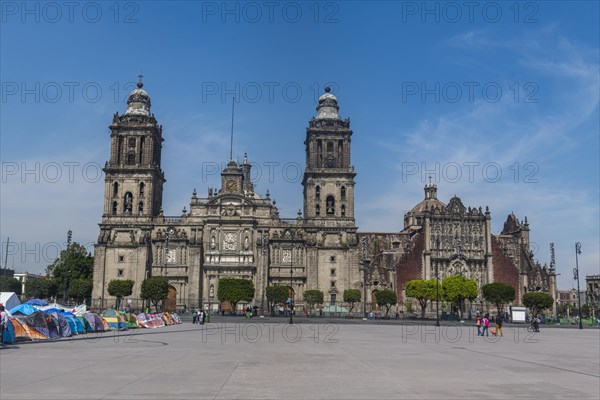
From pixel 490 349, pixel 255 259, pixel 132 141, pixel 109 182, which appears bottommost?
pixel 490 349

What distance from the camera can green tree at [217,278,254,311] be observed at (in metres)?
76.8

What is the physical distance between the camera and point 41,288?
315ft

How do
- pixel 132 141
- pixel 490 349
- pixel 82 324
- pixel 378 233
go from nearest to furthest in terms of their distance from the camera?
1. pixel 490 349
2. pixel 82 324
3. pixel 132 141
4. pixel 378 233

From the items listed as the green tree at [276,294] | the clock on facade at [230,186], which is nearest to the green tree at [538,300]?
the green tree at [276,294]

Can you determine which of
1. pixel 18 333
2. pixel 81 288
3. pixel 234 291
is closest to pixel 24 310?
pixel 18 333

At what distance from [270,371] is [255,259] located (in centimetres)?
6968

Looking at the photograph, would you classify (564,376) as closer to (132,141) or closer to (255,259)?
(255,259)

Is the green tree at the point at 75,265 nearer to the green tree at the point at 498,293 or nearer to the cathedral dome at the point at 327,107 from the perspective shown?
the cathedral dome at the point at 327,107

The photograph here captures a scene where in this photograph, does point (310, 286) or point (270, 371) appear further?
point (310, 286)

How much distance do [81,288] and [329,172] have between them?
125ft

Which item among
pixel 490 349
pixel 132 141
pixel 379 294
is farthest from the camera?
pixel 132 141

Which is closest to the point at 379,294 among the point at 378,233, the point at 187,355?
the point at 378,233

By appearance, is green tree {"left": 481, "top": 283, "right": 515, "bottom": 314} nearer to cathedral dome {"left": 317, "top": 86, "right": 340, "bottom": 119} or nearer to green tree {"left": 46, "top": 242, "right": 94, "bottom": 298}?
cathedral dome {"left": 317, "top": 86, "right": 340, "bottom": 119}

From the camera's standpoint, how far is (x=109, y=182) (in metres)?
87.3
